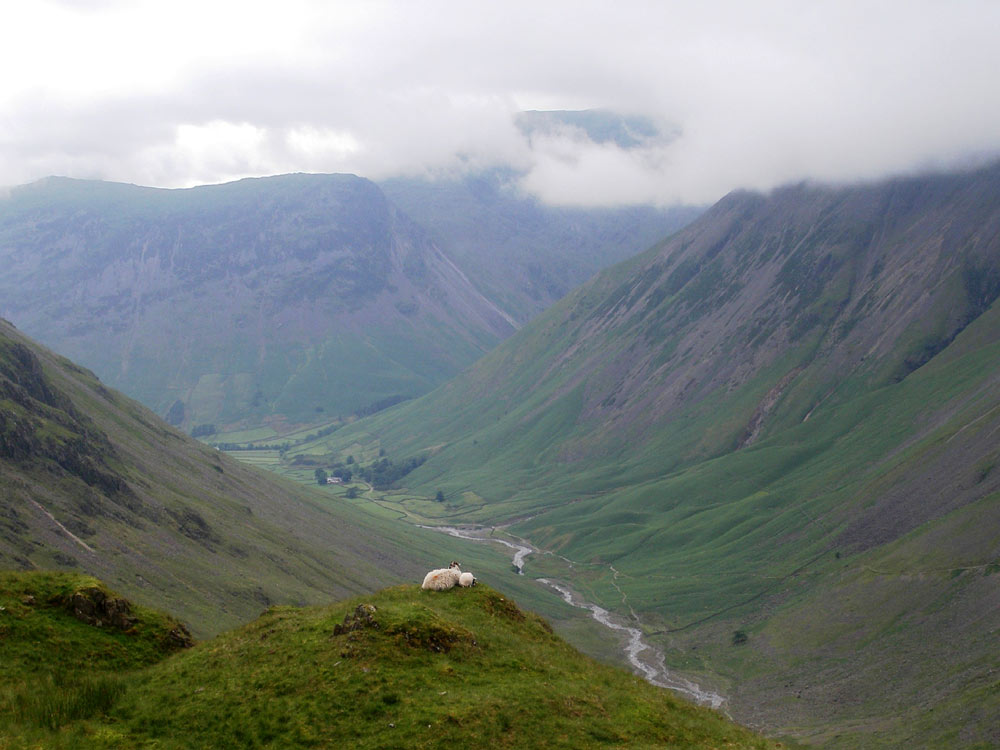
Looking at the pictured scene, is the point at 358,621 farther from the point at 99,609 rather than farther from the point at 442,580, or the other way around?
the point at 99,609

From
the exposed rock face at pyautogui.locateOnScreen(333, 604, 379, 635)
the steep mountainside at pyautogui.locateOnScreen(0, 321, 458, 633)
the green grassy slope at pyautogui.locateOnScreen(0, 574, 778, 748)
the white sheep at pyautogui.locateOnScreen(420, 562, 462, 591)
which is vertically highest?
the exposed rock face at pyautogui.locateOnScreen(333, 604, 379, 635)

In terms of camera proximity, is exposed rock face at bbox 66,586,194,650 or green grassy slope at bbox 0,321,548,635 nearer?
exposed rock face at bbox 66,586,194,650

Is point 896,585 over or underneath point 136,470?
underneath

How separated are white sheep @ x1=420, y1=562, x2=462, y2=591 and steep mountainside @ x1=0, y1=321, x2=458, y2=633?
58.3 metres

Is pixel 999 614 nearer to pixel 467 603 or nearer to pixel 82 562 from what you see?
pixel 467 603

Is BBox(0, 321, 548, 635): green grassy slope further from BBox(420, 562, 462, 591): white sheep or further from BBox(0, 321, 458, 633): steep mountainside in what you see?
BBox(420, 562, 462, 591): white sheep

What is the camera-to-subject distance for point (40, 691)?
3759cm

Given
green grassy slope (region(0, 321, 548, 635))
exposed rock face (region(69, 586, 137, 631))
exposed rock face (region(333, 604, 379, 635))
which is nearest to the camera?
exposed rock face (region(333, 604, 379, 635))

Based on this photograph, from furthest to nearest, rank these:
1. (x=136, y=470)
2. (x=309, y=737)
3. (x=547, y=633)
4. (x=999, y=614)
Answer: (x=136, y=470) < (x=999, y=614) < (x=547, y=633) < (x=309, y=737)

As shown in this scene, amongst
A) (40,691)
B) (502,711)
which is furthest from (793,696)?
(40,691)

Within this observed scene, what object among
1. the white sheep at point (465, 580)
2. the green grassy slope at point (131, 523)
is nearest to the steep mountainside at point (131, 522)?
the green grassy slope at point (131, 523)

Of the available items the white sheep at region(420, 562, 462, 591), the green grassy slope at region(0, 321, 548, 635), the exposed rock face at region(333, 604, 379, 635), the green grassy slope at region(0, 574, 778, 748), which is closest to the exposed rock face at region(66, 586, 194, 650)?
the green grassy slope at region(0, 574, 778, 748)

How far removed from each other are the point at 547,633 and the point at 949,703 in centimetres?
8703

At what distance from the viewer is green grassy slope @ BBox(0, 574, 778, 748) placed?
118ft
